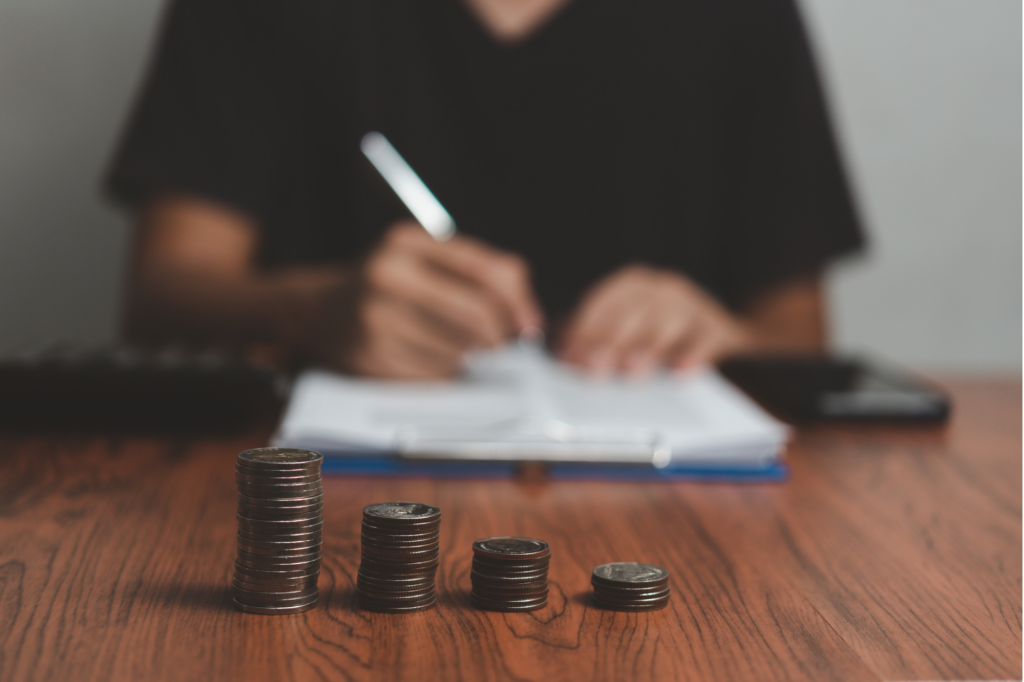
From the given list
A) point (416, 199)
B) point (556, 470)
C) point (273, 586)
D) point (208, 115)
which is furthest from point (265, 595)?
point (208, 115)

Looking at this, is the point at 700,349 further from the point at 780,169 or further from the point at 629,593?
the point at 629,593

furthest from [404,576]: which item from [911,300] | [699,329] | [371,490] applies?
[911,300]

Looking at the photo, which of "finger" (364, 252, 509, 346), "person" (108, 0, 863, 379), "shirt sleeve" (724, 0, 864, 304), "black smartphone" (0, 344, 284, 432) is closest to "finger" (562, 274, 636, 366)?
"finger" (364, 252, 509, 346)

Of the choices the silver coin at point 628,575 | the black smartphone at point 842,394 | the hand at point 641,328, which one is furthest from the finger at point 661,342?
the silver coin at point 628,575

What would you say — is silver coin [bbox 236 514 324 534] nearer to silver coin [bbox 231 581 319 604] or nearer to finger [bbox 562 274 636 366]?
silver coin [bbox 231 581 319 604]

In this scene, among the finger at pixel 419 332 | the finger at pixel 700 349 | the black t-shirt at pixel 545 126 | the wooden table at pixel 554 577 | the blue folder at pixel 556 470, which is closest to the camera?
the wooden table at pixel 554 577

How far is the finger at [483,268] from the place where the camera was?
3.14 ft

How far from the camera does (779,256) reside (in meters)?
1.52

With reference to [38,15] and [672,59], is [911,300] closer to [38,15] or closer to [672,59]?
[672,59]

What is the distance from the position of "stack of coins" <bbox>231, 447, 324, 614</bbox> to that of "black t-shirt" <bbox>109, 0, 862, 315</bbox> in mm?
1147

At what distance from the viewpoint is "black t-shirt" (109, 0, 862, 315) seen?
1507 mm

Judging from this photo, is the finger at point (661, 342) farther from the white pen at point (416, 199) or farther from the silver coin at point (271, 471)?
the silver coin at point (271, 471)

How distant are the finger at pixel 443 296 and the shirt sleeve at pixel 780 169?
0.73 meters

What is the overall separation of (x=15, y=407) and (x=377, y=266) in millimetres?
389
